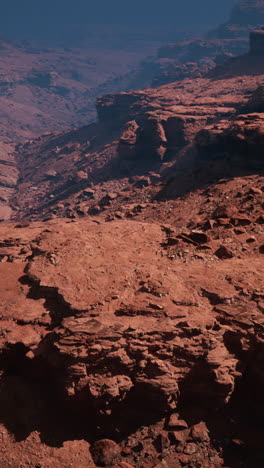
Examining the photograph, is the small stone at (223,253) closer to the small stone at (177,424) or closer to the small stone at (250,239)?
the small stone at (250,239)

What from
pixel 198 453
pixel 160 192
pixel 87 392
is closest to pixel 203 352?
pixel 198 453

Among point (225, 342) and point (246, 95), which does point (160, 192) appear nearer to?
point (225, 342)

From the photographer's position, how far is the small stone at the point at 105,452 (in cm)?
972

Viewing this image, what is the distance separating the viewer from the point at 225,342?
1073 centimetres

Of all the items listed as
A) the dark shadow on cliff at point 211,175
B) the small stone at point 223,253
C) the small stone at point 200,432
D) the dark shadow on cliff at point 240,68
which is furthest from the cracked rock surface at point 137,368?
the dark shadow on cliff at point 240,68

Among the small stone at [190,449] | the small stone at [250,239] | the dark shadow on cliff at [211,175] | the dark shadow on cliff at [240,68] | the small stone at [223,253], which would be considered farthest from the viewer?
the dark shadow on cliff at [240,68]

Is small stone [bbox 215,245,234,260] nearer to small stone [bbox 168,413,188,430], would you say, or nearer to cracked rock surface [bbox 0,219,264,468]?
cracked rock surface [bbox 0,219,264,468]

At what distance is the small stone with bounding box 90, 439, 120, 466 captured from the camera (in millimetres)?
9719

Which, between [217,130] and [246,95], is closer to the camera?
[217,130]

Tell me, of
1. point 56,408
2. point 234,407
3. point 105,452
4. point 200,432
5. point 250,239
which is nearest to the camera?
point 105,452

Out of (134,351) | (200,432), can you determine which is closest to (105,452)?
(200,432)

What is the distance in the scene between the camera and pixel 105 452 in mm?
9828

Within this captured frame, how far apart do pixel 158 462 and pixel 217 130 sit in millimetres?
45902

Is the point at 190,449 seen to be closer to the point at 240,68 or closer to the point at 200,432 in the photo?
the point at 200,432
